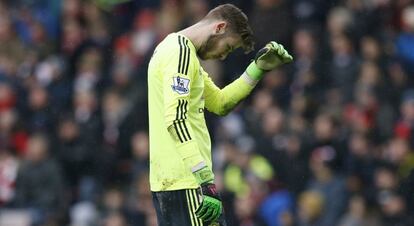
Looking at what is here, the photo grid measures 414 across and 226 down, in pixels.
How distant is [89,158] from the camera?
16.1 metres

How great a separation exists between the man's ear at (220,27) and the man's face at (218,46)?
0.08 ft

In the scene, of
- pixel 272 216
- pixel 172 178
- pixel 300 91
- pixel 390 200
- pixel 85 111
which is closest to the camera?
pixel 172 178

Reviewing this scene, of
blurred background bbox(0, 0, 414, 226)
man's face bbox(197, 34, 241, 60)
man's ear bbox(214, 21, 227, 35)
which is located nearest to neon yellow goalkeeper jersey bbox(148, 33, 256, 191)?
man's face bbox(197, 34, 241, 60)

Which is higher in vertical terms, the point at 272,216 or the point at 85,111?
the point at 85,111

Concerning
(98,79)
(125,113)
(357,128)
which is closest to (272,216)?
(357,128)

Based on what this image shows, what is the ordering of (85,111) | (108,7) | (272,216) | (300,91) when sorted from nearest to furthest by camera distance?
(272,216) → (300,91) → (85,111) → (108,7)

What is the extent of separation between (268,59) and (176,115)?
1162 millimetres

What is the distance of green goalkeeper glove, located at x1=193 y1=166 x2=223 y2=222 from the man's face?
822mm

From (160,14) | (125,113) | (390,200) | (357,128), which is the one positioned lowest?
(390,200)

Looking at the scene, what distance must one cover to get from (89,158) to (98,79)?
1410 millimetres

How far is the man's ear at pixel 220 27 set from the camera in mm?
8375

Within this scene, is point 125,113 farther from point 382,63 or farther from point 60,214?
point 382,63

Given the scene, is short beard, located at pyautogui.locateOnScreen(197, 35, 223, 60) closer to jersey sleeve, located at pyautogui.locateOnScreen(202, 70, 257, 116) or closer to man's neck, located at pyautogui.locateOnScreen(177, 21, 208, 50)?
man's neck, located at pyautogui.locateOnScreen(177, 21, 208, 50)

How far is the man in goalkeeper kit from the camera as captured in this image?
8000 millimetres
